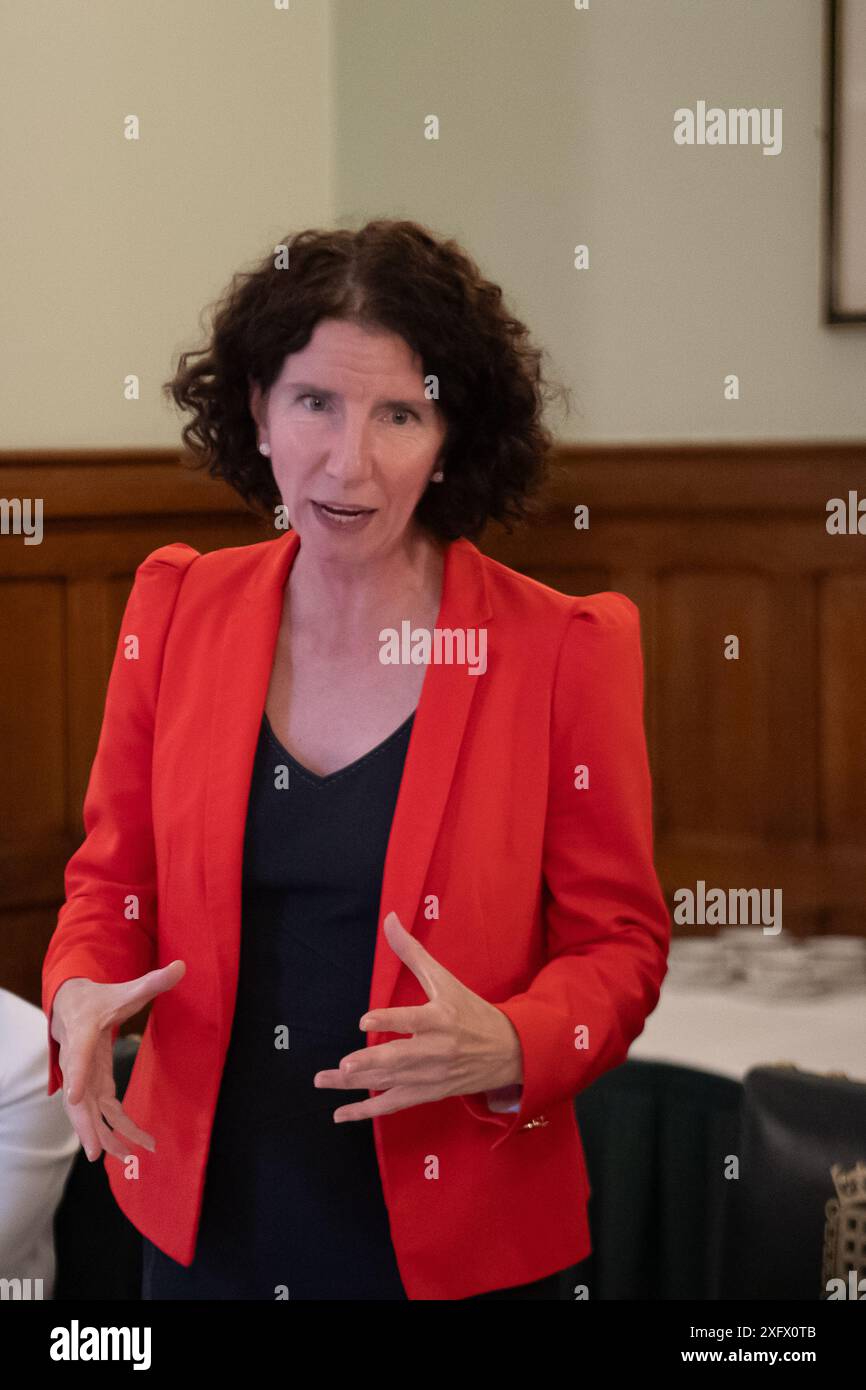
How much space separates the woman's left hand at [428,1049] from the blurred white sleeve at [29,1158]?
77 centimetres

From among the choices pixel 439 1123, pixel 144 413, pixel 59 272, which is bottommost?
pixel 439 1123

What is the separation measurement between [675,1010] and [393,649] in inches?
54.5

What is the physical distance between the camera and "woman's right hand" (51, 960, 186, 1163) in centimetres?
104

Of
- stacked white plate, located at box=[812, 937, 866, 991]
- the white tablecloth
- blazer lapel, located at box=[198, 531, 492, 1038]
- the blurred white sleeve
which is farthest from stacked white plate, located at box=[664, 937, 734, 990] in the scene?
blazer lapel, located at box=[198, 531, 492, 1038]

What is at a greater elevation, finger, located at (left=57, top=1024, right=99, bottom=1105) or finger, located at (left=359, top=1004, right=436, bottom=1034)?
finger, located at (left=359, top=1004, right=436, bottom=1034)

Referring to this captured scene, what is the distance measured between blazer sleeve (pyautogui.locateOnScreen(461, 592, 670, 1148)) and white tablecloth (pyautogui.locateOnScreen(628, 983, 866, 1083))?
1.03m

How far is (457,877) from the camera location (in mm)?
1062

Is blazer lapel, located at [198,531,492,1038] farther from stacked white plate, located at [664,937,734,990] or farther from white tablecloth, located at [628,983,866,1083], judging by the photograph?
stacked white plate, located at [664,937,734,990]

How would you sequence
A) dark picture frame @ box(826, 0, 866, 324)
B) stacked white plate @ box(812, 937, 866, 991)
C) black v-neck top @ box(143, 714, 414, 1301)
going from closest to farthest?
black v-neck top @ box(143, 714, 414, 1301), stacked white plate @ box(812, 937, 866, 991), dark picture frame @ box(826, 0, 866, 324)

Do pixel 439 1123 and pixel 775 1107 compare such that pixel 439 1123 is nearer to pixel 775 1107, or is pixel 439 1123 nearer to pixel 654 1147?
pixel 775 1107

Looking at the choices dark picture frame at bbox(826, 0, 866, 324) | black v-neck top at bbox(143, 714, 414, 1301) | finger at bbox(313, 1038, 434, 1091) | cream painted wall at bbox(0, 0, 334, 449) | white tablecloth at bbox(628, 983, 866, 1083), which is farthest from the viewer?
dark picture frame at bbox(826, 0, 866, 324)

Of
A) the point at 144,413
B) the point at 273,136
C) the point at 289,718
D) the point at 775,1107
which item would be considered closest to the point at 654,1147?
the point at 775,1107

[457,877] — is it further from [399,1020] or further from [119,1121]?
[119,1121]

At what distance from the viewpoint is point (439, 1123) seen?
110 cm
